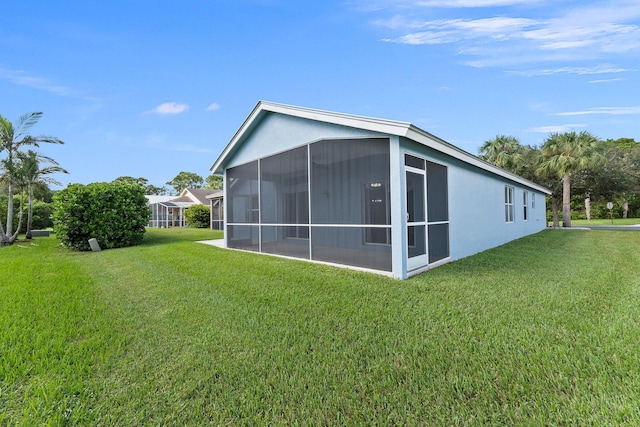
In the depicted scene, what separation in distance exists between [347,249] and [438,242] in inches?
90.9

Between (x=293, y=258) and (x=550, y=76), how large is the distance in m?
11.8

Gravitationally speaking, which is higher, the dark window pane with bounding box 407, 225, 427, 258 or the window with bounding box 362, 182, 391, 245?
the window with bounding box 362, 182, 391, 245

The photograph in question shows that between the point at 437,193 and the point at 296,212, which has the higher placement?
the point at 437,193

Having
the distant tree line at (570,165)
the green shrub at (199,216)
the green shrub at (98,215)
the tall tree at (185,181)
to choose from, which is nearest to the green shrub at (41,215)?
the green shrub at (199,216)

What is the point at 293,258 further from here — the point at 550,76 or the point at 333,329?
the point at 550,76

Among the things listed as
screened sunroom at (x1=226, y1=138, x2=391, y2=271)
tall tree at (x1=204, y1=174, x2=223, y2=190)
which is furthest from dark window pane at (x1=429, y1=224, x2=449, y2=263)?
tall tree at (x1=204, y1=174, x2=223, y2=190)

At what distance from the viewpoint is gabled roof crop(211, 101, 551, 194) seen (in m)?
5.34

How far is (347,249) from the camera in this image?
6.68m

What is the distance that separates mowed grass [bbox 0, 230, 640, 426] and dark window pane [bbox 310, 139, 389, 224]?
2.19 meters

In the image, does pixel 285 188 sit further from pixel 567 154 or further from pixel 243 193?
pixel 567 154

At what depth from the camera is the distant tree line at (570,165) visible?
762 inches

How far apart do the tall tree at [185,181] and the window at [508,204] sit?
56.1m

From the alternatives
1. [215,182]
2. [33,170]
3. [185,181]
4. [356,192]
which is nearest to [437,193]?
[356,192]

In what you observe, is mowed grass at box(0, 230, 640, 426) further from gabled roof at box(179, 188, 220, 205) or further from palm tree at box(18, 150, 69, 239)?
gabled roof at box(179, 188, 220, 205)
